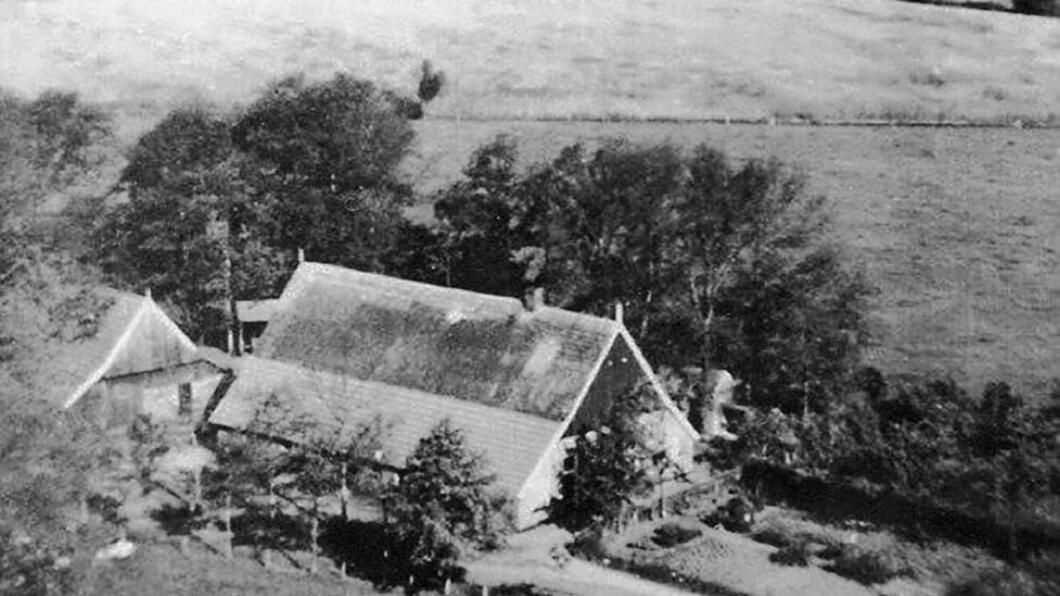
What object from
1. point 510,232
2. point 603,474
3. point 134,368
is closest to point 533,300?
point 603,474

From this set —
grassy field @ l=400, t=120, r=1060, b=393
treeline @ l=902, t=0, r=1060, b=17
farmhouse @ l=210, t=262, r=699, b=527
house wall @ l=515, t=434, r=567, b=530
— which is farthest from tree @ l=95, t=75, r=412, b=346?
treeline @ l=902, t=0, r=1060, b=17

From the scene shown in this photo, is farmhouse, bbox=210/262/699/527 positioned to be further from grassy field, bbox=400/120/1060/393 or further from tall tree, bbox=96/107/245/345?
grassy field, bbox=400/120/1060/393

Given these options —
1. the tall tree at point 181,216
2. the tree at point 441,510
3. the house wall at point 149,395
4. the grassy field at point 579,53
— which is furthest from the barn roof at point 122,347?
the tree at point 441,510

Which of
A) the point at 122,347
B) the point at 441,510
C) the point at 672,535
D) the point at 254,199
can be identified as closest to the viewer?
the point at 441,510

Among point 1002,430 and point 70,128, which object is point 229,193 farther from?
point 1002,430

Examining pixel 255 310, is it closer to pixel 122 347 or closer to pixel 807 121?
pixel 122 347

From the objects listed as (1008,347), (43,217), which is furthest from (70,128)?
(1008,347)
